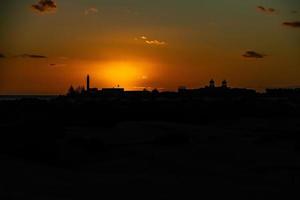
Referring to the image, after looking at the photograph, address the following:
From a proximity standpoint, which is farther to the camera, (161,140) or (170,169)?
(161,140)

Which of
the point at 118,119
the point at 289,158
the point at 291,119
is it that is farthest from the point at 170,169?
the point at 291,119

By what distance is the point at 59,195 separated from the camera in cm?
1209

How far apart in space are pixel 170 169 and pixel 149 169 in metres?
0.66

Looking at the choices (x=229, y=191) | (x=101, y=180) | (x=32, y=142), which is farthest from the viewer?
(x=32, y=142)

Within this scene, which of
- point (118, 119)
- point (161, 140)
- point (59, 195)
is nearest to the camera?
point (59, 195)

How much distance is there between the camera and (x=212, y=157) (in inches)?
722

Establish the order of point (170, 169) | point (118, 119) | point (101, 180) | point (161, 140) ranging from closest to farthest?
point (101, 180) → point (170, 169) → point (161, 140) → point (118, 119)

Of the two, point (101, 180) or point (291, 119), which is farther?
point (291, 119)

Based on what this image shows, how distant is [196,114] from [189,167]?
19463mm

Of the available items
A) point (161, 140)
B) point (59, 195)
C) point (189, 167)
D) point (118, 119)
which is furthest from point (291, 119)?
point (59, 195)

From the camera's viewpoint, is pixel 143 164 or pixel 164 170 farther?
pixel 143 164

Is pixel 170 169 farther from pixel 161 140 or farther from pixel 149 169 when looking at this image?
pixel 161 140

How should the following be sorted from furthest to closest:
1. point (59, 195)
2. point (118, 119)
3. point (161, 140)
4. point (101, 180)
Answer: point (118, 119) < point (161, 140) < point (101, 180) < point (59, 195)

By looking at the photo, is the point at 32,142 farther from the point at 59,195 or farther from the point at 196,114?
the point at 196,114
